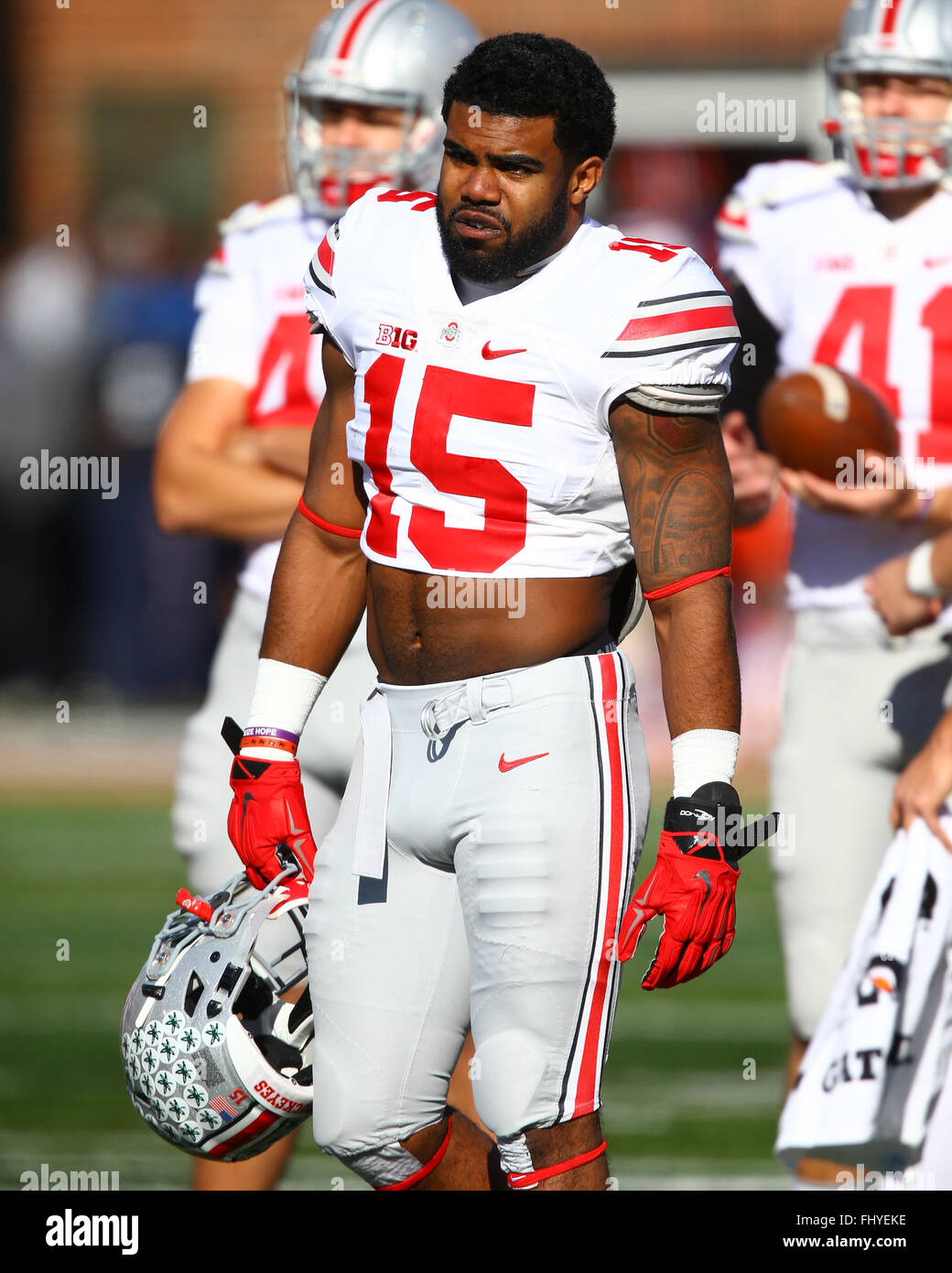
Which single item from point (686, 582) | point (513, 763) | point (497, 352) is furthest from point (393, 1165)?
point (497, 352)

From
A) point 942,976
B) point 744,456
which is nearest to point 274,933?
point 942,976

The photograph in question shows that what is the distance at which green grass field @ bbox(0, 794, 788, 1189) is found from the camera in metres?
4.56

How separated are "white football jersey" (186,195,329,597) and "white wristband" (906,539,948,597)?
1.24m

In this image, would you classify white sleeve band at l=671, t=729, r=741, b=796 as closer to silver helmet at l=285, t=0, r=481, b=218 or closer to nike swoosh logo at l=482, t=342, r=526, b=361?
nike swoosh logo at l=482, t=342, r=526, b=361

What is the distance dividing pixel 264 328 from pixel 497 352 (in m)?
1.47

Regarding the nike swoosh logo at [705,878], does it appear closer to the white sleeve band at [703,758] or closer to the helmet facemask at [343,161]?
the white sleeve band at [703,758]

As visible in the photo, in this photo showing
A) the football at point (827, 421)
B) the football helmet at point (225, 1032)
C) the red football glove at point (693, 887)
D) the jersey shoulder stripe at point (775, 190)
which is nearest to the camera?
the red football glove at point (693, 887)

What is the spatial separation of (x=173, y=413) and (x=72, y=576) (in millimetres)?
6975

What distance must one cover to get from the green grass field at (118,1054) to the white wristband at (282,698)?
138 centimetres

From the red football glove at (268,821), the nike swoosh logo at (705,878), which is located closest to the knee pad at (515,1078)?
the nike swoosh logo at (705,878)

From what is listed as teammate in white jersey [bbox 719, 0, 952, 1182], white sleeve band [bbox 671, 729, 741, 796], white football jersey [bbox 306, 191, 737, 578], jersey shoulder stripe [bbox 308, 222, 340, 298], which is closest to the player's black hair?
white football jersey [bbox 306, 191, 737, 578]

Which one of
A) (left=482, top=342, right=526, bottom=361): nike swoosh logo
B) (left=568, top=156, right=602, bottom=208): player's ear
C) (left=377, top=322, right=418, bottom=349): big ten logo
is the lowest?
(left=482, top=342, right=526, bottom=361): nike swoosh logo

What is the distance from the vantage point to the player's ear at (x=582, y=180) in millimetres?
2916

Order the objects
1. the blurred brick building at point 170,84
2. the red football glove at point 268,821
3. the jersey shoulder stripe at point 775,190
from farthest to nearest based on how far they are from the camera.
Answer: the blurred brick building at point 170,84, the jersey shoulder stripe at point 775,190, the red football glove at point 268,821
